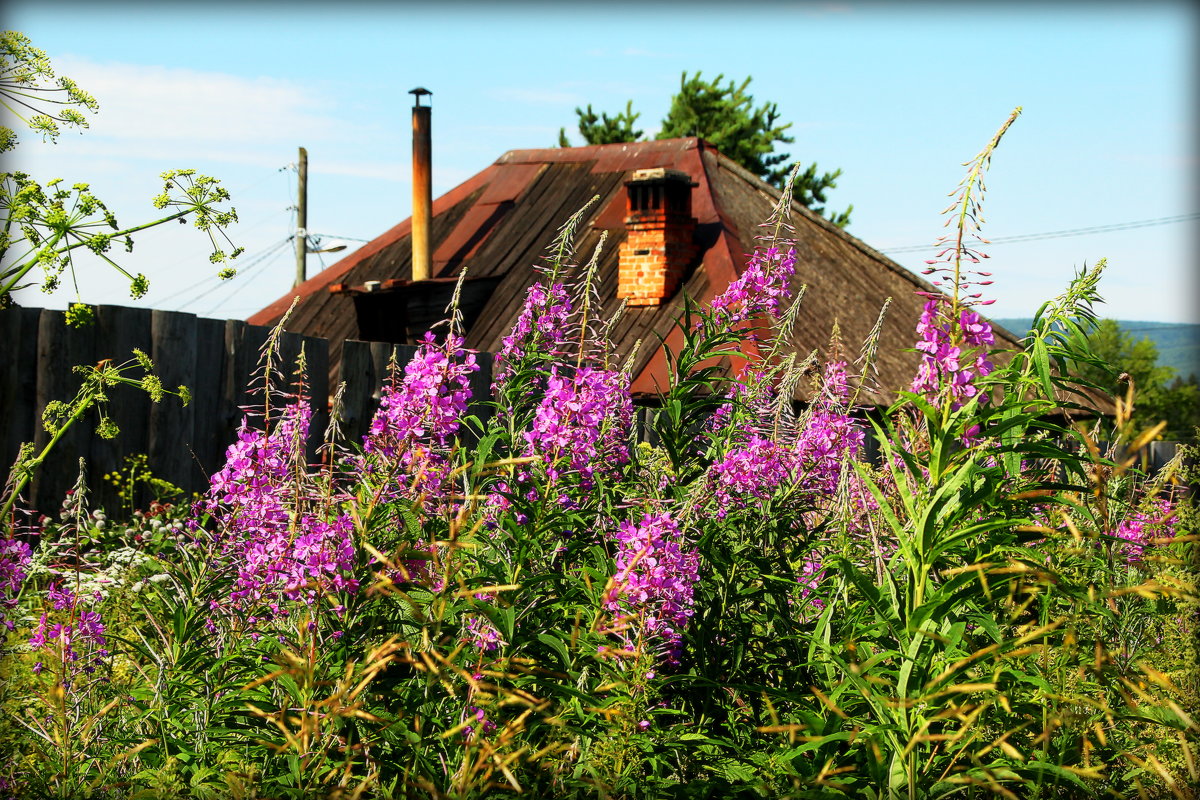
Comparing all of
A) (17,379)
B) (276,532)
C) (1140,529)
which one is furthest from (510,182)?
(276,532)

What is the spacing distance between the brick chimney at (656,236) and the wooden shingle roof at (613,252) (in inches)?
9.6

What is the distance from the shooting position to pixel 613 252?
1546 cm

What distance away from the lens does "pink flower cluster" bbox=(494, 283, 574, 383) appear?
3943mm

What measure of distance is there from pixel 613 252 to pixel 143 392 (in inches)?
341

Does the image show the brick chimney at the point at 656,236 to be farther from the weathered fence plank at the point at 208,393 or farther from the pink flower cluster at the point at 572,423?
the pink flower cluster at the point at 572,423

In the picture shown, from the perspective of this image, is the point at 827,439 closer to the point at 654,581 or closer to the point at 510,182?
the point at 654,581

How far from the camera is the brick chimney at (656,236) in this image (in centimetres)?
1433

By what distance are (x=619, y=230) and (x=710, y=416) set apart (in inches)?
453

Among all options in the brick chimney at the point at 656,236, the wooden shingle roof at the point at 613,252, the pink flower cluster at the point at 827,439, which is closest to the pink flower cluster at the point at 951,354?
the pink flower cluster at the point at 827,439

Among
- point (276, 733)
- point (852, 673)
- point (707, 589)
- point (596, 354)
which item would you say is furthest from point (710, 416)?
point (276, 733)

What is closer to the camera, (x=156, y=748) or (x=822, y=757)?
(x=822, y=757)

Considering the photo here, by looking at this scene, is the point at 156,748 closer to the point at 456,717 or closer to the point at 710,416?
the point at 456,717

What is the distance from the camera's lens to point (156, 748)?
10.5 feet

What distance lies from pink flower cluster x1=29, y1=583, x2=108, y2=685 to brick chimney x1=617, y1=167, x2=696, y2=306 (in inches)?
428
